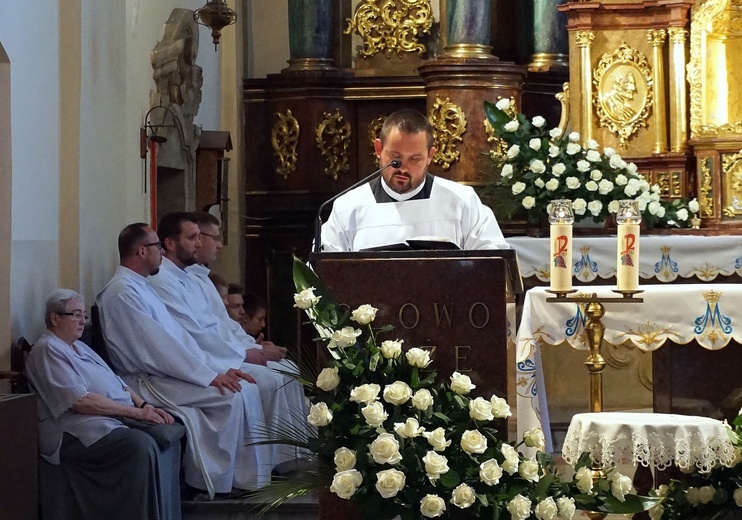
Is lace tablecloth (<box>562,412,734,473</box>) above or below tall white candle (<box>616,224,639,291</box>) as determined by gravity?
below

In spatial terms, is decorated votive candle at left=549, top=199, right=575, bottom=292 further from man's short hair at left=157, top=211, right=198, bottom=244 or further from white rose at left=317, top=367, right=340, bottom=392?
man's short hair at left=157, top=211, right=198, bottom=244

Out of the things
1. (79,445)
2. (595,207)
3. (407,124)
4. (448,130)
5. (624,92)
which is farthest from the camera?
(448,130)

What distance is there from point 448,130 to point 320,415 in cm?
627

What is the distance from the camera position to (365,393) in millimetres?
4527

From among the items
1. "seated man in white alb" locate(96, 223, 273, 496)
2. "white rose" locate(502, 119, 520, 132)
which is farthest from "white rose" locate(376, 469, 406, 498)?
"white rose" locate(502, 119, 520, 132)

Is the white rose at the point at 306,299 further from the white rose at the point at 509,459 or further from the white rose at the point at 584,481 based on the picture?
the white rose at the point at 584,481

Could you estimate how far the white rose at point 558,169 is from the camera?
9.16 metres

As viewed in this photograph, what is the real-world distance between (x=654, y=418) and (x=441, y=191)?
1.27 metres

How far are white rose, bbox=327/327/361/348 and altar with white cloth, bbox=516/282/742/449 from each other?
2.27 m

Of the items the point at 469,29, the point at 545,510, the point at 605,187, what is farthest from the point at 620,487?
the point at 469,29

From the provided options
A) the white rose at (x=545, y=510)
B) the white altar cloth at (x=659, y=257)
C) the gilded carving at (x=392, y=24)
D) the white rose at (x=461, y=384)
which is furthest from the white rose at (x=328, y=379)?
the gilded carving at (x=392, y=24)

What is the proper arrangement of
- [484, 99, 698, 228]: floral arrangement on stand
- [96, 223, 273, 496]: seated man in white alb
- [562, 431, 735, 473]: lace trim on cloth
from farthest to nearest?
1. [484, 99, 698, 228]: floral arrangement on stand
2. [96, 223, 273, 496]: seated man in white alb
3. [562, 431, 735, 473]: lace trim on cloth

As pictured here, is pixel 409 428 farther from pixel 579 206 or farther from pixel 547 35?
pixel 547 35

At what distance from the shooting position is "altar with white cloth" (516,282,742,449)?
22.3 feet
